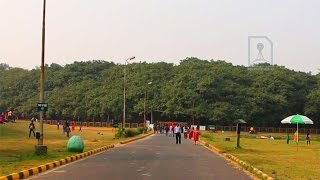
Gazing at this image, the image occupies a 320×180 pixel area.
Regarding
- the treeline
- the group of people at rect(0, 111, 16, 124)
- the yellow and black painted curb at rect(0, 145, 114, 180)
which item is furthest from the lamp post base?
the treeline

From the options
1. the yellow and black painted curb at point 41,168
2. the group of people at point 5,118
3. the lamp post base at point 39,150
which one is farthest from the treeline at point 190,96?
the lamp post base at point 39,150

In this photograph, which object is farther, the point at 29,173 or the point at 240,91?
the point at 240,91

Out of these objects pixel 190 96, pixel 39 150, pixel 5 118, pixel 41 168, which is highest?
pixel 190 96

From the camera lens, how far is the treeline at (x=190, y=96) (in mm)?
93375

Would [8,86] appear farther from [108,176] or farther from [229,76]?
[108,176]

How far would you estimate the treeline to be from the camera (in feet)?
306

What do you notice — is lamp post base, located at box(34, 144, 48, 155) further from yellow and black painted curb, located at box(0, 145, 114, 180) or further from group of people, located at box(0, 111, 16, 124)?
group of people, located at box(0, 111, 16, 124)

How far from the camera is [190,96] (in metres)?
93.3

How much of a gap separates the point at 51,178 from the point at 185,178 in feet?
12.4

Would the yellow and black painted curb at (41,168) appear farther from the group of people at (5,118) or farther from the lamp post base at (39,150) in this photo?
the group of people at (5,118)

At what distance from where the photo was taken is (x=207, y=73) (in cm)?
9981

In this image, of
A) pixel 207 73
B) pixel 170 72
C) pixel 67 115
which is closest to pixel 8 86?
pixel 67 115

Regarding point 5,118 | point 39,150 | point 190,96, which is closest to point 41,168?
point 39,150

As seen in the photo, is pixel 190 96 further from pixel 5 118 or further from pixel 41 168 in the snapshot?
pixel 41 168
